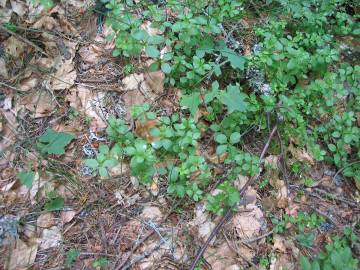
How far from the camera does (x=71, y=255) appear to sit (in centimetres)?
203

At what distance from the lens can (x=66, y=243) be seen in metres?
2.07

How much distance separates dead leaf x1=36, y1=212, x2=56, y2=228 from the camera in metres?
2.10

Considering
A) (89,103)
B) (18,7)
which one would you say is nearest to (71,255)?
(89,103)

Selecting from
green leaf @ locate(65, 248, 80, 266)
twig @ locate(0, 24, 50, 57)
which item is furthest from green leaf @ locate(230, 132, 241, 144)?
twig @ locate(0, 24, 50, 57)

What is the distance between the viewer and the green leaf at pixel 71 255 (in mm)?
2008

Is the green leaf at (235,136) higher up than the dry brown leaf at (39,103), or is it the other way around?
the green leaf at (235,136)

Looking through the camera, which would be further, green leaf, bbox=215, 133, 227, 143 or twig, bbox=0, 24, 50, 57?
twig, bbox=0, 24, 50, 57

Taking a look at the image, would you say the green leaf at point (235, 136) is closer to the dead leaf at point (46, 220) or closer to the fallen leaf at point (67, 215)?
the fallen leaf at point (67, 215)

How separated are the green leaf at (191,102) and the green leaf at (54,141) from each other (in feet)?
2.27

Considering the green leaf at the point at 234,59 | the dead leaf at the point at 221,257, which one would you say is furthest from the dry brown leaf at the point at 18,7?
the dead leaf at the point at 221,257

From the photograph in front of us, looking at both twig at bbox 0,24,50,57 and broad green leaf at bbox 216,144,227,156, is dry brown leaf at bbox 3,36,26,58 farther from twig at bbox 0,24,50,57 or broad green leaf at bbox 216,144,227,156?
broad green leaf at bbox 216,144,227,156

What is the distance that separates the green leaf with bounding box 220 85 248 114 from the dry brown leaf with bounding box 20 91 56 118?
1060mm

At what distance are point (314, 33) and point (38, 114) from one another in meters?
1.91

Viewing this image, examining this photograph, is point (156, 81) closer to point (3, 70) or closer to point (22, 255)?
point (3, 70)
